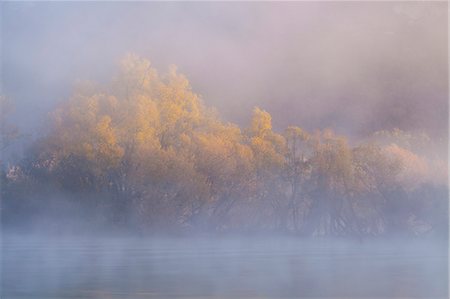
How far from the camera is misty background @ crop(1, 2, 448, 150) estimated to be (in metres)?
20.4

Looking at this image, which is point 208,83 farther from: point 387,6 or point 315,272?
point 315,272

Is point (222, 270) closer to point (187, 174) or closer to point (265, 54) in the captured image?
point (187, 174)

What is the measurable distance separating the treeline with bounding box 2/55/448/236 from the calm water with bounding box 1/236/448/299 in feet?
9.14

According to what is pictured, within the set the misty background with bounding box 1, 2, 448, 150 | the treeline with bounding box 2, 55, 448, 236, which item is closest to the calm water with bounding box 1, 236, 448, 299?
the treeline with bounding box 2, 55, 448, 236

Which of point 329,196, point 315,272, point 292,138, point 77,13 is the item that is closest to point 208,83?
point 77,13

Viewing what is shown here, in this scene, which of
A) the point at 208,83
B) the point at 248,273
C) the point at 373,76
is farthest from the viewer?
the point at 373,76

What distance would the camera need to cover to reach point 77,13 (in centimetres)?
2339

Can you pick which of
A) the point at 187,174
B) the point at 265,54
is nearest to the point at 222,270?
the point at 187,174

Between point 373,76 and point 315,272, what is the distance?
17.8 metres

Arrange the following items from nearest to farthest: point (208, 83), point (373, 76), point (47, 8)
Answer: point (47, 8) < point (208, 83) < point (373, 76)

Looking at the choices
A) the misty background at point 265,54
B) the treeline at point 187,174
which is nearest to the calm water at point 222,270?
the treeline at point 187,174

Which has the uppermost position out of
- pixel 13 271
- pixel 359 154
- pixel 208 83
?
pixel 208 83

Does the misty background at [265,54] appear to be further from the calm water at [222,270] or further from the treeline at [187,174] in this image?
the calm water at [222,270]

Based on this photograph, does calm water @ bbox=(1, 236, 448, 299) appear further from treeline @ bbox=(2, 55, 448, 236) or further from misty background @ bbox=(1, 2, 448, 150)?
misty background @ bbox=(1, 2, 448, 150)
